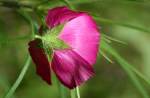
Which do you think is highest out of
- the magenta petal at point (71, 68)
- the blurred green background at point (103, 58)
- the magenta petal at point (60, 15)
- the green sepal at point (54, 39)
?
the magenta petal at point (60, 15)

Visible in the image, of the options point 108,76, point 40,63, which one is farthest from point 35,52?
point 108,76

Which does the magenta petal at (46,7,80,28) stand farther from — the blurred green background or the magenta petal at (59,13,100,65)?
the blurred green background

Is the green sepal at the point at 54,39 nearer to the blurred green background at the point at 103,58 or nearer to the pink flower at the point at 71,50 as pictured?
the pink flower at the point at 71,50

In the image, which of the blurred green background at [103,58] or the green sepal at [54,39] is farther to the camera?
the blurred green background at [103,58]

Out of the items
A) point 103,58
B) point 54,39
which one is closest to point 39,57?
point 54,39

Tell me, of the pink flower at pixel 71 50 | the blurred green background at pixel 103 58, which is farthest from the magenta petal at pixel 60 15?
the blurred green background at pixel 103 58

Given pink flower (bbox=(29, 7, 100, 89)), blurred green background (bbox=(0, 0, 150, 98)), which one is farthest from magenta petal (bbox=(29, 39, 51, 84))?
blurred green background (bbox=(0, 0, 150, 98))

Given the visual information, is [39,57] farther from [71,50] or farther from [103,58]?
[103,58]
